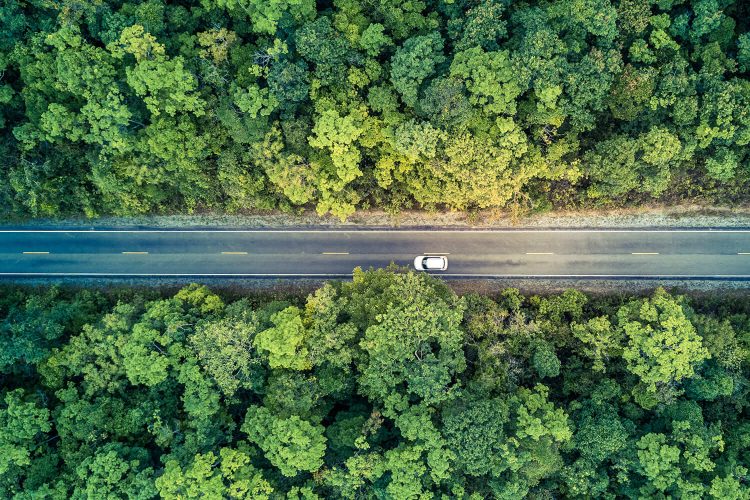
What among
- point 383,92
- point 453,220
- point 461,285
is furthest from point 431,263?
point 383,92

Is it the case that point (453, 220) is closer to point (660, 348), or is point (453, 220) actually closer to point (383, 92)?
point (383, 92)

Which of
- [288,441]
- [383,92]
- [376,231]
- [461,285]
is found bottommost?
[288,441]

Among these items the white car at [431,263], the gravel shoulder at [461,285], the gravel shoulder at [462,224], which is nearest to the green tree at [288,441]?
the gravel shoulder at [461,285]

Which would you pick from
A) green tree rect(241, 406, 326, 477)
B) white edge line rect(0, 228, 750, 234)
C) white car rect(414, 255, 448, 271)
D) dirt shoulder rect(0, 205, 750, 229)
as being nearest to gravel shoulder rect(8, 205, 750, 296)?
dirt shoulder rect(0, 205, 750, 229)

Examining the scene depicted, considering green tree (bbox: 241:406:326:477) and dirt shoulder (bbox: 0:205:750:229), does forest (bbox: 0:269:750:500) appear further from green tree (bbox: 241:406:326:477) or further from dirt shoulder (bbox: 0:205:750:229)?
dirt shoulder (bbox: 0:205:750:229)

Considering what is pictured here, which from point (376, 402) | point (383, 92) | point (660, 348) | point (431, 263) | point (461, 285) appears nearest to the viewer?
point (660, 348)

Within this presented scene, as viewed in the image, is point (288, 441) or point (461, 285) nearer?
point (288, 441)
